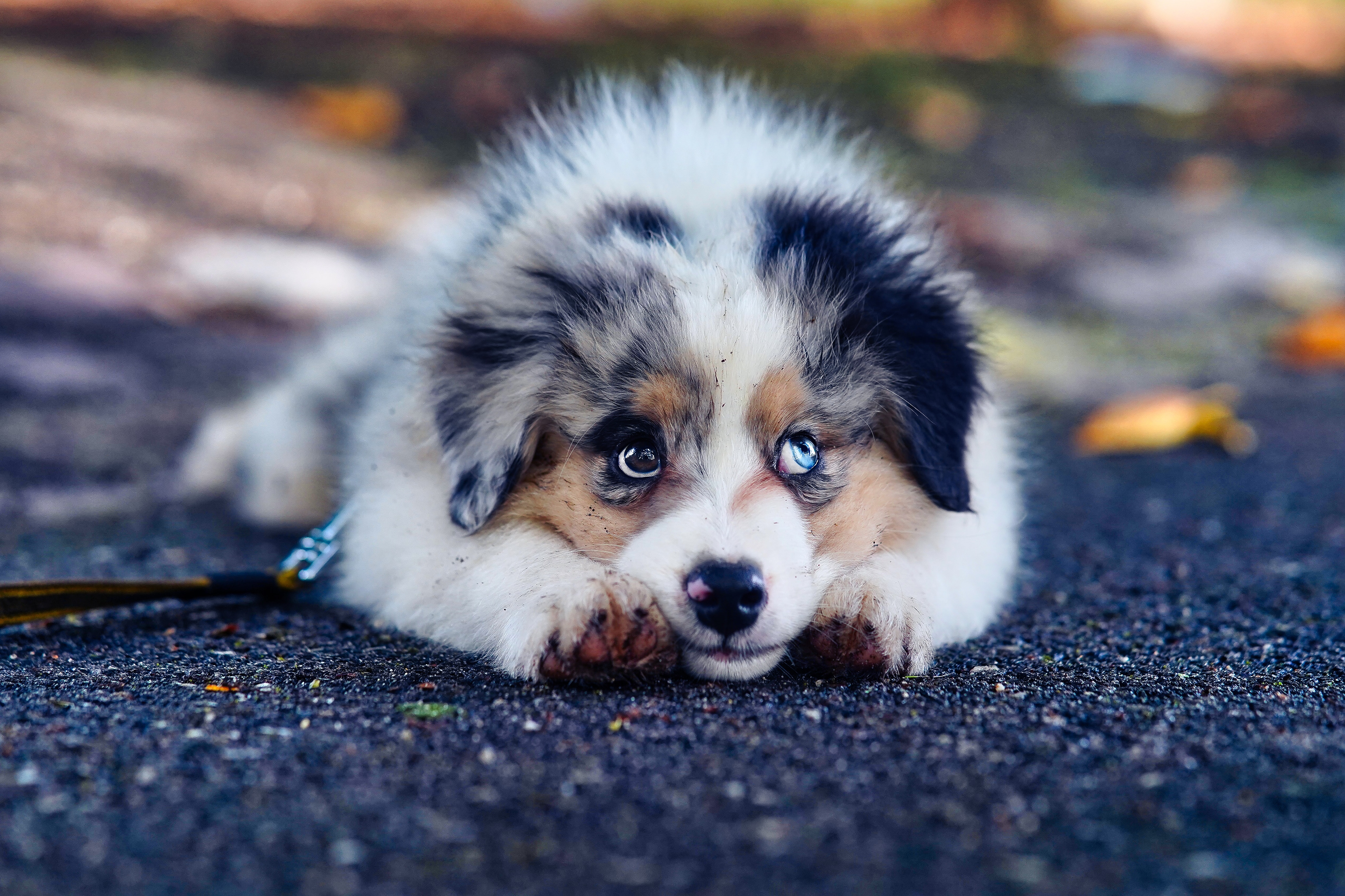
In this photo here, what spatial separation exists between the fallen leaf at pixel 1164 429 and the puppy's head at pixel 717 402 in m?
2.92

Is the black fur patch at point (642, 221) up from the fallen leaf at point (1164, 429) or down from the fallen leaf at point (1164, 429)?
down

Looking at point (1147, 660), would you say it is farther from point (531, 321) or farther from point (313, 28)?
point (313, 28)

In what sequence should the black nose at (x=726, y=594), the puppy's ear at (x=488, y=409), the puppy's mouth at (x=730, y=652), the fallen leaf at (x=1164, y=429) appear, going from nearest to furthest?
1. the black nose at (x=726, y=594)
2. the puppy's mouth at (x=730, y=652)
3. the puppy's ear at (x=488, y=409)
4. the fallen leaf at (x=1164, y=429)

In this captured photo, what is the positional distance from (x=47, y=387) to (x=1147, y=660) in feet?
18.2

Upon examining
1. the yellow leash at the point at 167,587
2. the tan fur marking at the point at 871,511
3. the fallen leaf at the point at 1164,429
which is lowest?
the yellow leash at the point at 167,587

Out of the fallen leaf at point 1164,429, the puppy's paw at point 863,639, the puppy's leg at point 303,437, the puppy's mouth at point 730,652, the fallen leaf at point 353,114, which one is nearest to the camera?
the puppy's mouth at point 730,652

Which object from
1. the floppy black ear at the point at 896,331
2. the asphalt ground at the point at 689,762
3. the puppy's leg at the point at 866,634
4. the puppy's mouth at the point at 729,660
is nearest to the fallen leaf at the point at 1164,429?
the asphalt ground at the point at 689,762

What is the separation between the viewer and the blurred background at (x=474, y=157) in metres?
6.86

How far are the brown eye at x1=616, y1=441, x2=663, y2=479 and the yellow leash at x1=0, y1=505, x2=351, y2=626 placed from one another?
1263 mm

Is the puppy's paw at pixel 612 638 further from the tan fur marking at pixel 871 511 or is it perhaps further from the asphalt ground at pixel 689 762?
the tan fur marking at pixel 871 511

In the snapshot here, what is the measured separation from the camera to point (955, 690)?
2.87 meters

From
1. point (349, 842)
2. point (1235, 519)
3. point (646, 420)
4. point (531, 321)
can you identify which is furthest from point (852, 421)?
point (1235, 519)

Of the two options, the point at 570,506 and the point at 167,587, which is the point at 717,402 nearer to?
the point at 570,506

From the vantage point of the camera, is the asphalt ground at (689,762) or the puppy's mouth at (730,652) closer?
the asphalt ground at (689,762)
